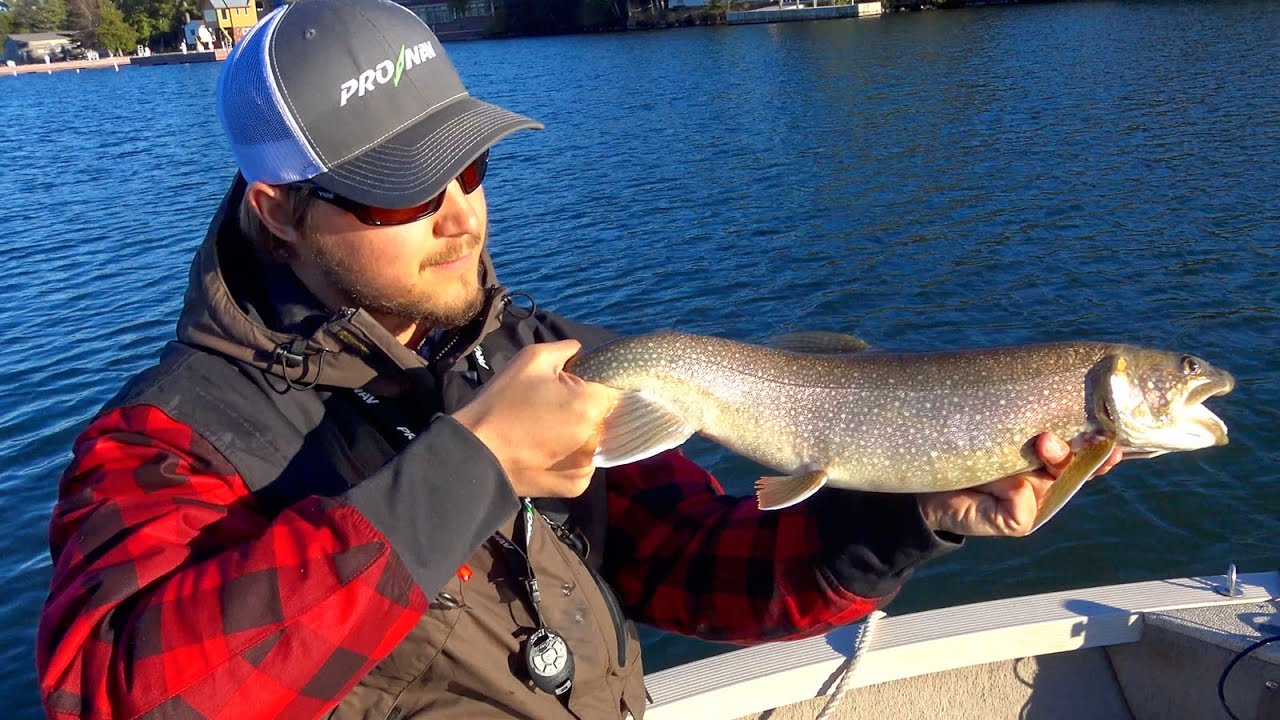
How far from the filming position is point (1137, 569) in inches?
302

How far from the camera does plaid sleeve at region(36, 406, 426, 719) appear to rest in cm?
164

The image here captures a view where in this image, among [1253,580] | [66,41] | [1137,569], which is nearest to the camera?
[1253,580]

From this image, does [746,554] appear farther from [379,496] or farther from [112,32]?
[112,32]

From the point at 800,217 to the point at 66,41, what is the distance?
131 meters

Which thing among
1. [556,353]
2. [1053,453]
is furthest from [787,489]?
[556,353]

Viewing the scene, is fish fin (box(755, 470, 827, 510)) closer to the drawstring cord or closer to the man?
the man

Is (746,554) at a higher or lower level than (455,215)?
lower

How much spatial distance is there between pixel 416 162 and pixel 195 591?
4.05 ft

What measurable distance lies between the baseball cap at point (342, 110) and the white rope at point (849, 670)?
2.59m

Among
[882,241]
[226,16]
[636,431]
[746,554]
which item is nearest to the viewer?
[636,431]

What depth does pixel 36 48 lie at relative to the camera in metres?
111

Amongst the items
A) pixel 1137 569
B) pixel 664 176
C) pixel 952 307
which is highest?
pixel 664 176

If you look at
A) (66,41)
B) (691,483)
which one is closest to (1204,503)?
(691,483)

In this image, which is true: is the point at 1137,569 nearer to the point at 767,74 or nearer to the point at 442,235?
the point at 442,235
